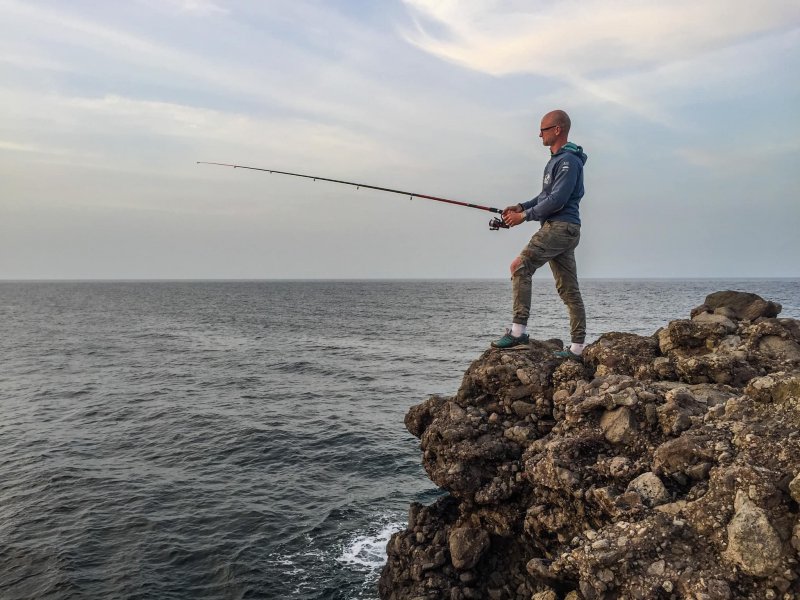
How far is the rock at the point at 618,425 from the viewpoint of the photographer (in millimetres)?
6512

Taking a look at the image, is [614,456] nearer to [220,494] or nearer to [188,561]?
[188,561]

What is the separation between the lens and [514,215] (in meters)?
8.66

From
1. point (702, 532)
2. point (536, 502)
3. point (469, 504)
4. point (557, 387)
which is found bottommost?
point (469, 504)

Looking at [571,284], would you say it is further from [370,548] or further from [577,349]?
[370,548]

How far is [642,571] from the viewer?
488 cm

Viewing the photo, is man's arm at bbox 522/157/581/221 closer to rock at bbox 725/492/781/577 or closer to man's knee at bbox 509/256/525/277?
man's knee at bbox 509/256/525/277

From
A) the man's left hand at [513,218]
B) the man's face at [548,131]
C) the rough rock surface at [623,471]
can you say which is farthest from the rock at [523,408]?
the man's face at [548,131]

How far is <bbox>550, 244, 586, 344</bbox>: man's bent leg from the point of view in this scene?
29.3 ft

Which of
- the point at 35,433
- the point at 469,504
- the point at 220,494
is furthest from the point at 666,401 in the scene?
the point at 35,433

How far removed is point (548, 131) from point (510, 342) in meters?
3.78

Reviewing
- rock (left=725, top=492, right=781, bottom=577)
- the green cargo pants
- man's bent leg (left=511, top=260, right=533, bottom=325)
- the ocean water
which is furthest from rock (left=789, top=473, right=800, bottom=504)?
the ocean water

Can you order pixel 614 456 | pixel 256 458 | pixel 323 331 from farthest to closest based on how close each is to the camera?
pixel 323 331
pixel 256 458
pixel 614 456

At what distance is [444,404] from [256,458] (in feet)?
44.9

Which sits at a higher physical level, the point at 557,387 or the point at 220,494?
the point at 557,387
